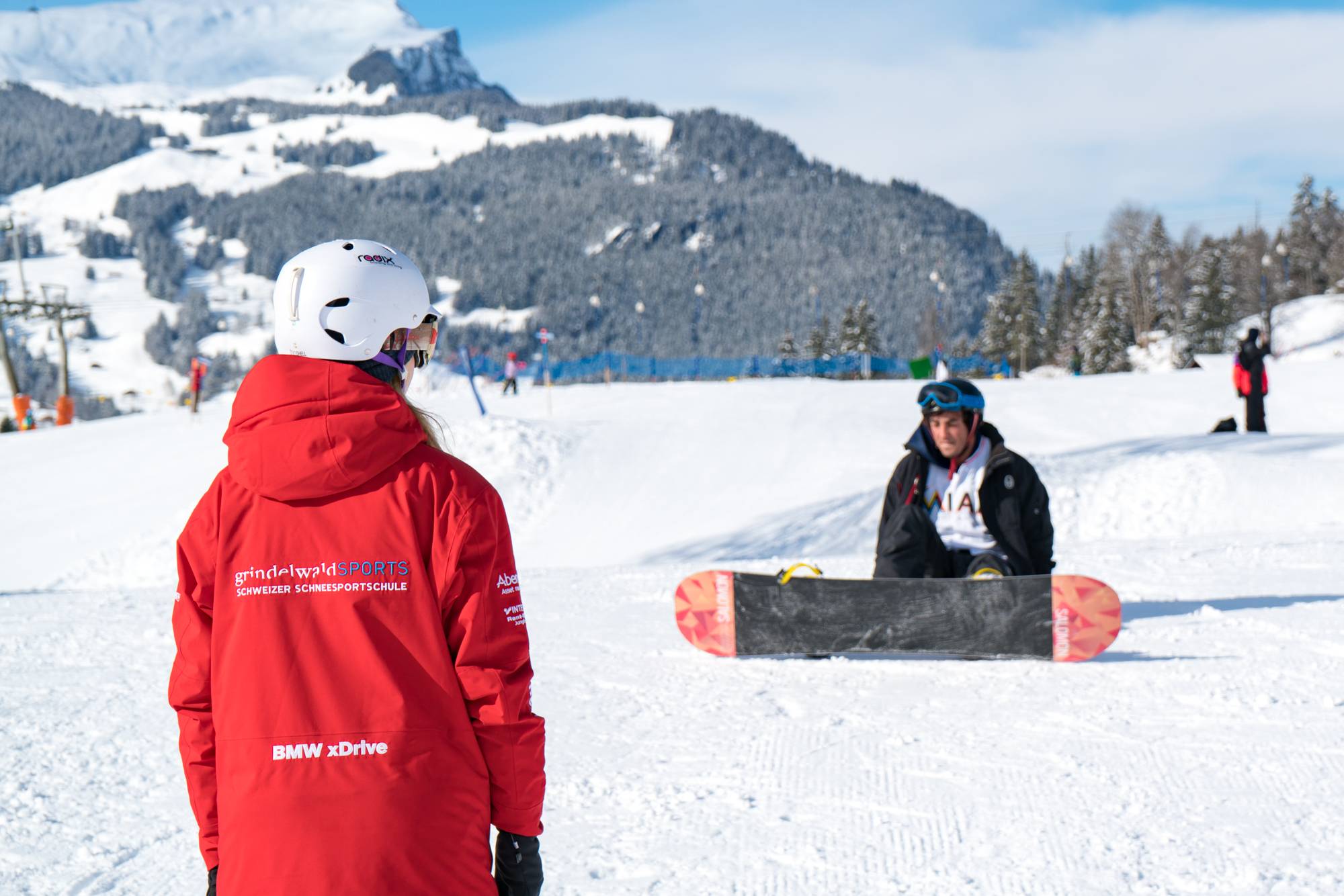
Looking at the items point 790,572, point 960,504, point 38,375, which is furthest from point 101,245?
point 960,504

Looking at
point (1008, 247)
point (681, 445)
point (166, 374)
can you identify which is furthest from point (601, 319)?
point (681, 445)

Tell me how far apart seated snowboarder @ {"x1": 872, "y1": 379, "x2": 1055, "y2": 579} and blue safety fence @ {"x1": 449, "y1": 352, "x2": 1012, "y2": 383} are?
127 feet

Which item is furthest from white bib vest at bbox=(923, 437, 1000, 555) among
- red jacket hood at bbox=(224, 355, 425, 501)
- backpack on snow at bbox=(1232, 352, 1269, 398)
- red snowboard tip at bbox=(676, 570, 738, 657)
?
backpack on snow at bbox=(1232, 352, 1269, 398)

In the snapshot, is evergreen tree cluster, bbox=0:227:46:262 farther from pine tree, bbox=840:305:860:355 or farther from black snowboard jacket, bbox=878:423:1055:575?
black snowboard jacket, bbox=878:423:1055:575

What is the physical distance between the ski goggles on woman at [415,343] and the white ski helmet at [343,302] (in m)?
0.03

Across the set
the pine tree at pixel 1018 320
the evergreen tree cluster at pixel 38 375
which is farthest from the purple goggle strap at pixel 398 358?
the evergreen tree cluster at pixel 38 375

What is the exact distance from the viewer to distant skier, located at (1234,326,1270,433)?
52.3 feet

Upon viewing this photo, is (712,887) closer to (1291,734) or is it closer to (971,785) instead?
(971,785)

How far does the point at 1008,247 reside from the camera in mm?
183000

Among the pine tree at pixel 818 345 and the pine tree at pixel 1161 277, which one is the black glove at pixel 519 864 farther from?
the pine tree at pixel 1161 277

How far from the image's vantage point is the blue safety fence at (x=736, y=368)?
4606 centimetres

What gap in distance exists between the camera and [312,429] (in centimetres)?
166

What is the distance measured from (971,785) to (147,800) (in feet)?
8.97

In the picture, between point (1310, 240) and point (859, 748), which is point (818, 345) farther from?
point (859, 748)
